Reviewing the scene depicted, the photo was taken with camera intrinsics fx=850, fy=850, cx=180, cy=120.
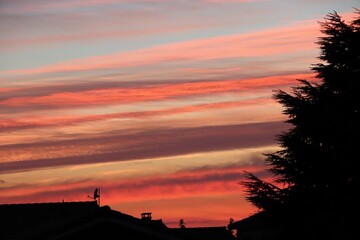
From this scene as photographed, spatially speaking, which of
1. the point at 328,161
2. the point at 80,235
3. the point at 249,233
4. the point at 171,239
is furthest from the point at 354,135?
the point at 249,233

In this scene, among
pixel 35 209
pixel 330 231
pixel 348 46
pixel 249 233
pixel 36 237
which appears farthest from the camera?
pixel 249 233

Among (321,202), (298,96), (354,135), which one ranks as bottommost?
(321,202)

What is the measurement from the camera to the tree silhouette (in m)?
36.2

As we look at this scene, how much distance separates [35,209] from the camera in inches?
1813

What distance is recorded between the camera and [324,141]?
3806cm

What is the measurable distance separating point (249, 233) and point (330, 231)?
30573 mm

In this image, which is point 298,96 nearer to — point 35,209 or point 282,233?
point 282,233

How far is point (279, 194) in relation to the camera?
37.8m

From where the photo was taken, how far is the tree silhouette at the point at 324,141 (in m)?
36.2

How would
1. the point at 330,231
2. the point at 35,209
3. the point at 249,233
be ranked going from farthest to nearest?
the point at 249,233, the point at 35,209, the point at 330,231

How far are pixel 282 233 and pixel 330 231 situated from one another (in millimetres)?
2515

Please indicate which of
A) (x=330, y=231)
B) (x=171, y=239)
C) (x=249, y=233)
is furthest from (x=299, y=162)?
(x=249, y=233)

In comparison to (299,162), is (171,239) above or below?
below

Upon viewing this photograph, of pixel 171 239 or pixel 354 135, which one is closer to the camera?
pixel 171 239
